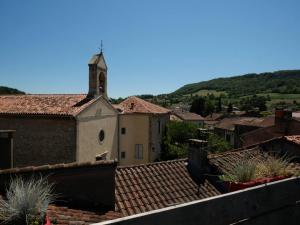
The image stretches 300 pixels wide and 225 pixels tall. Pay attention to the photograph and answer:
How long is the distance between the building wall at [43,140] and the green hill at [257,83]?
116 metres

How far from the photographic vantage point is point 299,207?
165 inches

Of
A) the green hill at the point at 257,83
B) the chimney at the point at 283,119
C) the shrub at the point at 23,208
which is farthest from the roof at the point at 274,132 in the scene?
the green hill at the point at 257,83

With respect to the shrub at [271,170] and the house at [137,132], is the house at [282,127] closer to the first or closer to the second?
the house at [137,132]

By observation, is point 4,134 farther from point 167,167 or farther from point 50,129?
point 50,129

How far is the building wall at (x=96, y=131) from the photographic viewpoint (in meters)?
19.7

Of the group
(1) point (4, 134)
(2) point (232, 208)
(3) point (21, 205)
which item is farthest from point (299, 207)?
(1) point (4, 134)

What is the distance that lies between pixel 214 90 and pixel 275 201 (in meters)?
178

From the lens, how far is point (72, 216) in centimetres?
637

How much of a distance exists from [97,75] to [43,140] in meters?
6.04

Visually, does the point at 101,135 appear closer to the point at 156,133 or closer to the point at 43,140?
the point at 43,140

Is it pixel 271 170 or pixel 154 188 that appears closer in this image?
pixel 271 170

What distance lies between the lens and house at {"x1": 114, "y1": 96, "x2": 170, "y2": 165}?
29.0 metres

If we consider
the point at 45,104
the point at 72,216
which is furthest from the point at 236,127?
the point at 72,216

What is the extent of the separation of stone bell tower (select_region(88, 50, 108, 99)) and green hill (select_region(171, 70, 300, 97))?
111113mm
